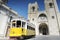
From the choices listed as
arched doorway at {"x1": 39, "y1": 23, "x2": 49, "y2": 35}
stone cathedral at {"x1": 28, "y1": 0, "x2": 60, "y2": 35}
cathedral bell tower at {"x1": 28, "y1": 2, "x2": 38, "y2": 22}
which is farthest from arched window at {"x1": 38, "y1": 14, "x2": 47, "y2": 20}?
arched doorway at {"x1": 39, "y1": 23, "x2": 49, "y2": 35}

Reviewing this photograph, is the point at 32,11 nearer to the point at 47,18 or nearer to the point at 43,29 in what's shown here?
the point at 47,18

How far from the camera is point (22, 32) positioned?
7.81 meters

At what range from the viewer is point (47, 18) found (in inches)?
1171

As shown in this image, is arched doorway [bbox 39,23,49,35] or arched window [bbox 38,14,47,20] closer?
arched window [bbox 38,14,47,20]

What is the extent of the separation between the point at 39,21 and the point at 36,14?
314 cm

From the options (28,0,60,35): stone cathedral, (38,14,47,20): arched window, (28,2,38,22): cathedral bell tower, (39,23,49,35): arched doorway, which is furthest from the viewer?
(39,23,49,35): arched doorway

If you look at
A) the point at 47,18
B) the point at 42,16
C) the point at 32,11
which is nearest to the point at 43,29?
the point at 42,16

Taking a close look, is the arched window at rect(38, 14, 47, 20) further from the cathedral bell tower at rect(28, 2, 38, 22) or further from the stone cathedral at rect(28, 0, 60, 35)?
the cathedral bell tower at rect(28, 2, 38, 22)

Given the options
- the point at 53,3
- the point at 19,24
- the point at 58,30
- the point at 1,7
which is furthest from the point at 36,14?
the point at 19,24

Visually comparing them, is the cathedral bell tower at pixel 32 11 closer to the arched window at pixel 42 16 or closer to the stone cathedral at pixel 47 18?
the stone cathedral at pixel 47 18

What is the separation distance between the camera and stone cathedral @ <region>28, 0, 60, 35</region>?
90.0 feet

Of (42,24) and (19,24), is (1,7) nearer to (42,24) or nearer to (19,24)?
(19,24)

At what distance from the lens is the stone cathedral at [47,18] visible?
90.0ft

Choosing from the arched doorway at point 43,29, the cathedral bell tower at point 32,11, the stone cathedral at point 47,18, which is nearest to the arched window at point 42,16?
the stone cathedral at point 47,18
